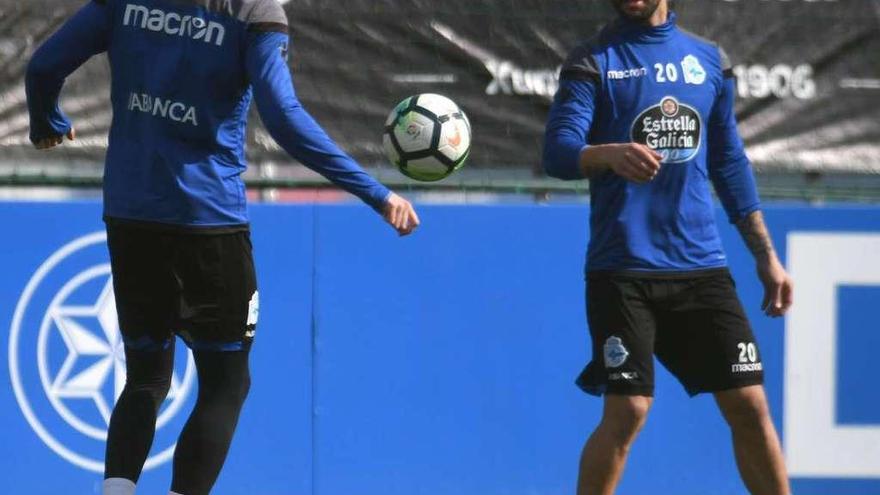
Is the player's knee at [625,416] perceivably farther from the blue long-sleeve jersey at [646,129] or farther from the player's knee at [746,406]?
the blue long-sleeve jersey at [646,129]

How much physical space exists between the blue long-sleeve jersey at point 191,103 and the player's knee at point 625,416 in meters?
1.13

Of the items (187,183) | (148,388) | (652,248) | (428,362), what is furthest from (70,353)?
(652,248)

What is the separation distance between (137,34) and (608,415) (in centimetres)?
186

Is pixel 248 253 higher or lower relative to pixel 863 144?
lower

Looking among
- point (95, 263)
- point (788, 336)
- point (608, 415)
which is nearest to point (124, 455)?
point (608, 415)

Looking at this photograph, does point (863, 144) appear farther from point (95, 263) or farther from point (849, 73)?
point (95, 263)

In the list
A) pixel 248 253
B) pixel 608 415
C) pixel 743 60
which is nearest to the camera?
pixel 248 253

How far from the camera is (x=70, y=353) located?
6.48m

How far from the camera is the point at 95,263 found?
652cm

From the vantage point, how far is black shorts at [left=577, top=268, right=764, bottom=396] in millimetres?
5121

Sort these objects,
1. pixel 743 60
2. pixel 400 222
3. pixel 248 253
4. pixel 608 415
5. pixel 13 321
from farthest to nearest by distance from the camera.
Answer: pixel 743 60
pixel 13 321
pixel 608 415
pixel 248 253
pixel 400 222

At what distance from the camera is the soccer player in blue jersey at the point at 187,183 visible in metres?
4.55

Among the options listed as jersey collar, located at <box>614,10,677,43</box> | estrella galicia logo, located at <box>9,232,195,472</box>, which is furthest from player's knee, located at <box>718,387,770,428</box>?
estrella galicia logo, located at <box>9,232,195,472</box>

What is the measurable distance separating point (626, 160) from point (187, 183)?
1257 mm
